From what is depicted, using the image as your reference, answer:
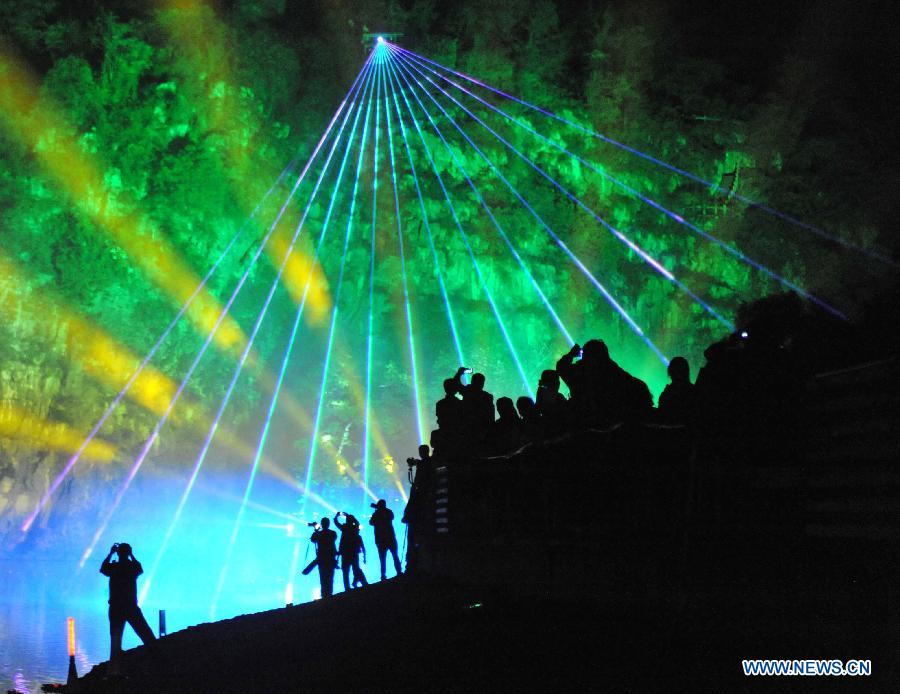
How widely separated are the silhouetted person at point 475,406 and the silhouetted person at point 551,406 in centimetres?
153

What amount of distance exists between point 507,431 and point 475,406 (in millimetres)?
1289

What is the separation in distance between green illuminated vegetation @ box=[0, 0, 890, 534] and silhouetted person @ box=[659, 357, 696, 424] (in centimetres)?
2564

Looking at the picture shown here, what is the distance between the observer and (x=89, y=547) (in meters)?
32.6

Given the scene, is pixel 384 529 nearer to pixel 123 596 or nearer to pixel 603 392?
pixel 123 596

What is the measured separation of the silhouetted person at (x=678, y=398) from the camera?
5879 mm

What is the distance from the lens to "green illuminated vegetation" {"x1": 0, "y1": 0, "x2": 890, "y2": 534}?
104 feet

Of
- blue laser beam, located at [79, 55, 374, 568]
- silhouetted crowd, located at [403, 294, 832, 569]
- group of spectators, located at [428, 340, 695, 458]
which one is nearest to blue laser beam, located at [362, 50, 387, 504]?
blue laser beam, located at [79, 55, 374, 568]

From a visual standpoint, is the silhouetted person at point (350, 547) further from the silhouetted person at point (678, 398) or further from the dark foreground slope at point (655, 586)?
the silhouetted person at point (678, 398)

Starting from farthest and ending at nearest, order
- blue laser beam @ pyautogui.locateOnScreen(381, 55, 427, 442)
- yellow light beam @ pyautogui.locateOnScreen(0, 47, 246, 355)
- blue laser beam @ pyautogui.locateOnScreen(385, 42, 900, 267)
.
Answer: blue laser beam @ pyautogui.locateOnScreen(381, 55, 427, 442) < blue laser beam @ pyautogui.locateOnScreen(385, 42, 900, 267) < yellow light beam @ pyautogui.locateOnScreen(0, 47, 246, 355)

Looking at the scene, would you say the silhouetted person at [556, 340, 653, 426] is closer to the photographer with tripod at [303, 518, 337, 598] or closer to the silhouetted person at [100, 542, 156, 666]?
the silhouetted person at [100, 542, 156, 666]

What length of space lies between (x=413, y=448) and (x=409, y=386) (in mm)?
2755

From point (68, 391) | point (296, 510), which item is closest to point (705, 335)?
point (296, 510)

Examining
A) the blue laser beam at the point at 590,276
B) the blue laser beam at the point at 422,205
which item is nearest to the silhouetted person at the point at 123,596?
the blue laser beam at the point at 590,276

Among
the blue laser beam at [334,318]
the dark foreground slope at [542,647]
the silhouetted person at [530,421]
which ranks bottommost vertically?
the dark foreground slope at [542,647]
